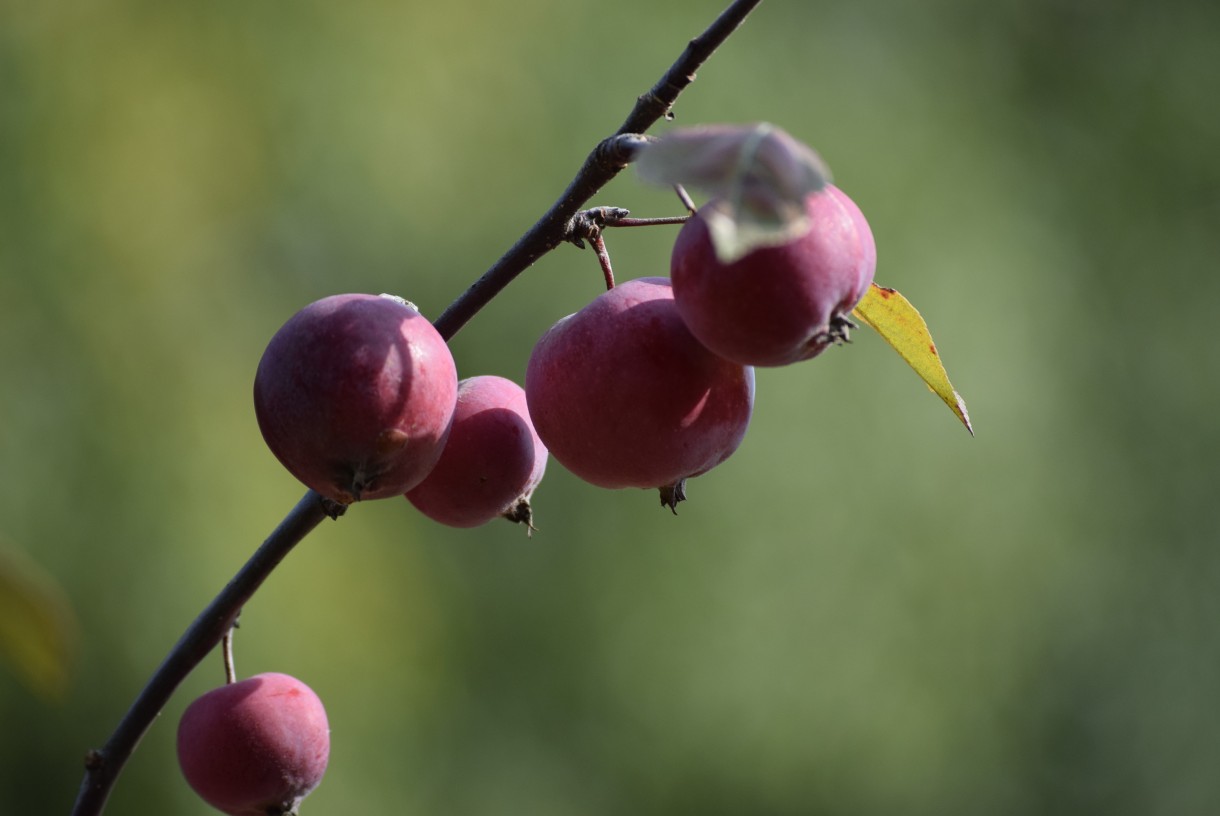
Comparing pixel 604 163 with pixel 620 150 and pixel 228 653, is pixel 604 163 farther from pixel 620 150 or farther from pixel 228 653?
pixel 228 653

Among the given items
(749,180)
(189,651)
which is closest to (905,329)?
(749,180)

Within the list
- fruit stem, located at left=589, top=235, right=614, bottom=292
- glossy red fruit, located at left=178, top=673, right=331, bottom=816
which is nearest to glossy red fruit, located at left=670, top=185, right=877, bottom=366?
fruit stem, located at left=589, top=235, right=614, bottom=292

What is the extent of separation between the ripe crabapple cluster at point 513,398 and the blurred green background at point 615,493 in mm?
2095

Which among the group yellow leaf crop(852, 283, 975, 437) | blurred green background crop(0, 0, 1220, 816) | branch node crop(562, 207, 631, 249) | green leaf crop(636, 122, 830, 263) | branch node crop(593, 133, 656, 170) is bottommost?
blurred green background crop(0, 0, 1220, 816)

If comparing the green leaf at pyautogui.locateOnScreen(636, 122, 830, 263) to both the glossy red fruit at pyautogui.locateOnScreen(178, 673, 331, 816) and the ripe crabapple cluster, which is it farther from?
the glossy red fruit at pyautogui.locateOnScreen(178, 673, 331, 816)

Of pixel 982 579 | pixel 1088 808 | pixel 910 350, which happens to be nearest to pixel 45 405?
pixel 910 350

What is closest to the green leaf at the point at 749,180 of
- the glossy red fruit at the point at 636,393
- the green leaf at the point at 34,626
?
the glossy red fruit at the point at 636,393

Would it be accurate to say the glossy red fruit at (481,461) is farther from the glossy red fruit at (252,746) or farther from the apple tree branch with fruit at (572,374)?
the glossy red fruit at (252,746)

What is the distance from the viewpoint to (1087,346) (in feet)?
16.9

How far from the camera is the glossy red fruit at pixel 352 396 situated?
59cm

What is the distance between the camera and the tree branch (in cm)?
60

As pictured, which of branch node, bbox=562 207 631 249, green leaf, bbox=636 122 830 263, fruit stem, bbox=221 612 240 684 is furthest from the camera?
fruit stem, bbox=221 612 240 684

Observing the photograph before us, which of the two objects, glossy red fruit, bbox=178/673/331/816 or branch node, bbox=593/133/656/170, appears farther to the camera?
glossy red fruit, bbox=178/673/331/816

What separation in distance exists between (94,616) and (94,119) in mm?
1332
